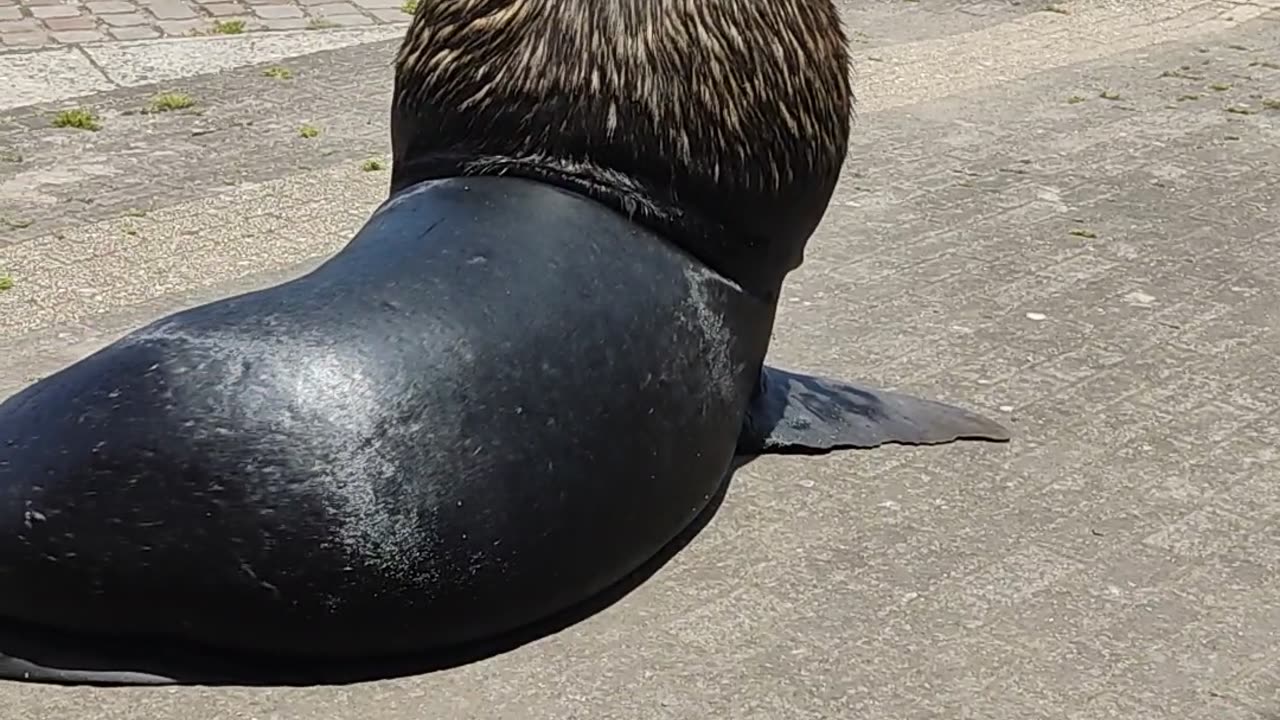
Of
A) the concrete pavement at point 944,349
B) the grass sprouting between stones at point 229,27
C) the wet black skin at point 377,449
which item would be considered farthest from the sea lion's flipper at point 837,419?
the grass sprouting between stones at point 229,27

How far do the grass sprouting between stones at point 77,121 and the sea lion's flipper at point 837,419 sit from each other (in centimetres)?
357

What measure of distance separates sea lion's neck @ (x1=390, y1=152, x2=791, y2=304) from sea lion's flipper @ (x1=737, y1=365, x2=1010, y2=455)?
0.52 m

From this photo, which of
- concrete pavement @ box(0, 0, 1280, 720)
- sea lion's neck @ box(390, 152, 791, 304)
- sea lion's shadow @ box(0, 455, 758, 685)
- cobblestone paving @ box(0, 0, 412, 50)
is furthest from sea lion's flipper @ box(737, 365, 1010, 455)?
cobblestone paving @ box(0, 0, 412, 50)


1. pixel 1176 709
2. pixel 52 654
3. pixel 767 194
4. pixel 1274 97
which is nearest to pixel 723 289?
pixel 767 194

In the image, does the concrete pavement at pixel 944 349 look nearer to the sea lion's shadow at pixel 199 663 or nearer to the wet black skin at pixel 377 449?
the sea lion's shadow at pixel 199 663

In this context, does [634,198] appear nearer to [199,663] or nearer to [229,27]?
[199,663]

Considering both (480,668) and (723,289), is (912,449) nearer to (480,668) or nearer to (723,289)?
(723,289)

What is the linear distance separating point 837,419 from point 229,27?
15.9ft

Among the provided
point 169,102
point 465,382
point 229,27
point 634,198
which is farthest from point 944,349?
point 229,27

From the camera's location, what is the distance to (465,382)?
126 inches

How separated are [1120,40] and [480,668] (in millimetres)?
6420

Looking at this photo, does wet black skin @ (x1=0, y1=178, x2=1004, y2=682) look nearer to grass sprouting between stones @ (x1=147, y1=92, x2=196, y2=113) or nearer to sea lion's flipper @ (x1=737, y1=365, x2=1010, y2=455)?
sea lion's flipper @ (x1=737, y1=365, x2=1010, y2=455)

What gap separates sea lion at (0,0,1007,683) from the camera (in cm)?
303

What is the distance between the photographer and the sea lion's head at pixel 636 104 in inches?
143
